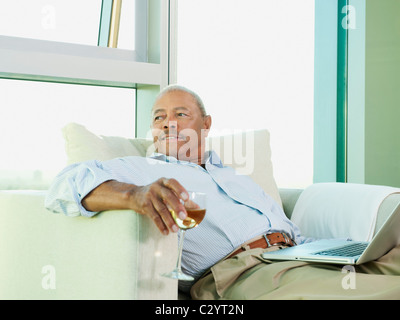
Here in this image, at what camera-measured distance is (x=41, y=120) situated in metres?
2.60

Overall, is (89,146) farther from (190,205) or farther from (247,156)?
(190,205)

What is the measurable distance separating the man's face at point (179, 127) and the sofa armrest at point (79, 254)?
1.81ft

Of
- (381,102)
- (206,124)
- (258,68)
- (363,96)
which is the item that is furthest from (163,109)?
(381,102)

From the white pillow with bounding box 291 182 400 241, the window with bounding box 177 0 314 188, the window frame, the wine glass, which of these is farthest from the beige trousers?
the window with bounding box 177 0 314 188

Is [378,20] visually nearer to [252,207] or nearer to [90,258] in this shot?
[252,207]

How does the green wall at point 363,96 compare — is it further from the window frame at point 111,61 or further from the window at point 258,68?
the window frame at point 111,61

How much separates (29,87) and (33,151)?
294 mm

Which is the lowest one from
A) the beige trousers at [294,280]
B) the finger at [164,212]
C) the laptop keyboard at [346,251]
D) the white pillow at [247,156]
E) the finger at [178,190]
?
the beige trousers at [294,280]

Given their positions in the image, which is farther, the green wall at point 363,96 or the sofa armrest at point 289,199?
the green wall at point 363,96

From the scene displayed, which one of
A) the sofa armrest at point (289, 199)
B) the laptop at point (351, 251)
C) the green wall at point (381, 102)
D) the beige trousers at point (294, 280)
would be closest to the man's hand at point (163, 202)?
the beige trousers at point (294, 280)

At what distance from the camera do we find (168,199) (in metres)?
1.09

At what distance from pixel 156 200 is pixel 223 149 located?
111 centimetres

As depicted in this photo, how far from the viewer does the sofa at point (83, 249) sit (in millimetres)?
1166
